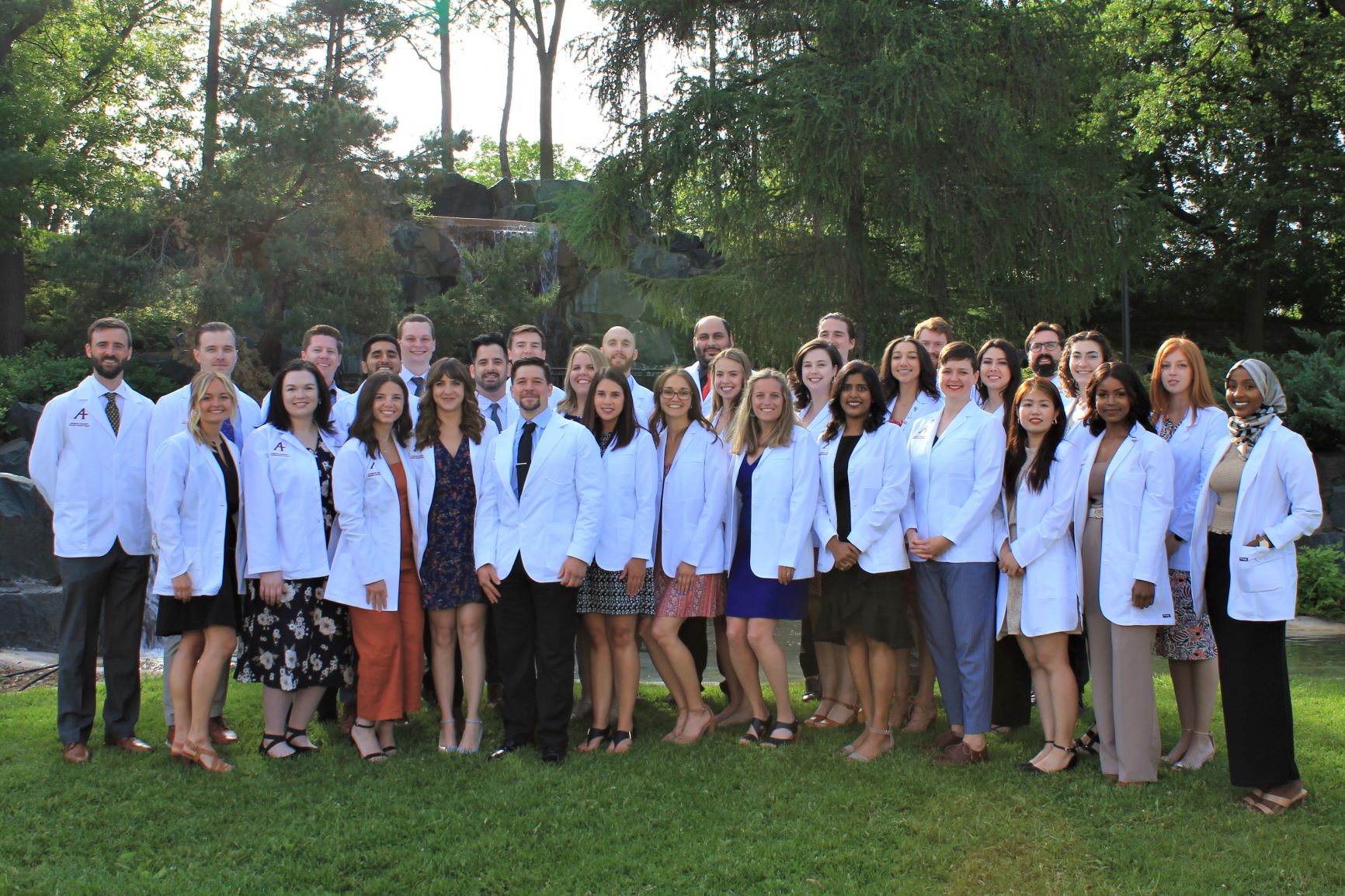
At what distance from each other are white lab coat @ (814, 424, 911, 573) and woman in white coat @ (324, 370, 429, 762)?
218cm

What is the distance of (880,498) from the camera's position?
5348mm

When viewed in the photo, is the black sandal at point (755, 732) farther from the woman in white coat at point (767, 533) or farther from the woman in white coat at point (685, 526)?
the woman in white coat at point (685, 526)

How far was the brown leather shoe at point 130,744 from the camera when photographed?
5.52 m

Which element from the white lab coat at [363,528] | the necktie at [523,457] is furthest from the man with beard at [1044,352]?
the white lab coat at [363,528]

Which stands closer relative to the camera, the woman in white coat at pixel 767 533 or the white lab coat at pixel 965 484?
the white lab coat at pixel 965 484

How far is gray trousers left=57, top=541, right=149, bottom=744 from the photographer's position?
548 cm

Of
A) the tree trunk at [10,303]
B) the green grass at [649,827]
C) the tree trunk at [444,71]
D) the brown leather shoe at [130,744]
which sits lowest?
the green grass at [649,827]

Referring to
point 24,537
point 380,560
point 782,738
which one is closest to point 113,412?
point 380,560

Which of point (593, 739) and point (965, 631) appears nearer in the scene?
point (965, 631)

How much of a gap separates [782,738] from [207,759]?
9.40ft

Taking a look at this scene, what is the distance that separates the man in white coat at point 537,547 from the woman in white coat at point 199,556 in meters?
1.23

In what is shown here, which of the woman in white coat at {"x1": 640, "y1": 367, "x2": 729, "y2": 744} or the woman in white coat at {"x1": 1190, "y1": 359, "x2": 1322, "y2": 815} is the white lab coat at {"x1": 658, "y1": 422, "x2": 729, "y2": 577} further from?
the woman in white coat at {"x1": 1190, "y1": 359, "x2": 1322, "y2": 815}

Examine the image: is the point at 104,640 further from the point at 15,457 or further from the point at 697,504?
the point at 15,457

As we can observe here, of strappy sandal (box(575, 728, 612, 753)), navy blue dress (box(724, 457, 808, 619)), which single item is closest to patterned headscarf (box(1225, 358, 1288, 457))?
navy blue dress (box(724, 457, 808, 619))
